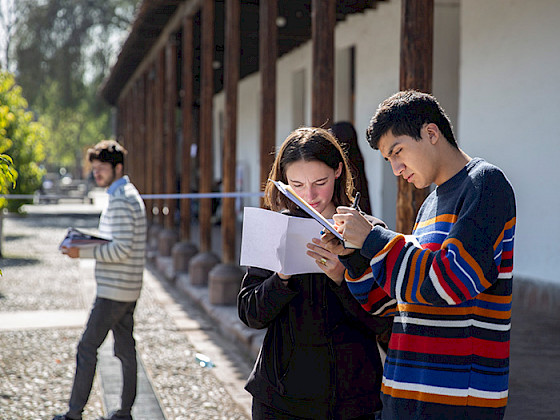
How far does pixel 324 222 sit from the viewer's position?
6.27ft

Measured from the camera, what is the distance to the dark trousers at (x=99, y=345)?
13.2ft

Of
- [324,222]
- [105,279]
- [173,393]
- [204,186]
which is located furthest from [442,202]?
[204,186]

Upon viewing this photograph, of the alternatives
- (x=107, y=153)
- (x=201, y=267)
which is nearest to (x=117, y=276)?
(x=107, y=153)

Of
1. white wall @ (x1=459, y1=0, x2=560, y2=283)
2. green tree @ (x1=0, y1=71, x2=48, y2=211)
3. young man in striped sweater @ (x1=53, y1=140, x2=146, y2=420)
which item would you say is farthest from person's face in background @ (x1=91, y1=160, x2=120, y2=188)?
green tree @ (x1=0, y1=71, x2=48, y2=211)

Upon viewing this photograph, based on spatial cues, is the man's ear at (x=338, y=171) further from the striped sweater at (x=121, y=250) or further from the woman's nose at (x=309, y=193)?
the striped sweater at (x=121, y=250)

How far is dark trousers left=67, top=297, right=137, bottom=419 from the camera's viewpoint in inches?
159

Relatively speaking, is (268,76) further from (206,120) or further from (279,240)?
(279,240)

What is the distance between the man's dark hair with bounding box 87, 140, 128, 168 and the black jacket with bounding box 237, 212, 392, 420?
231cm

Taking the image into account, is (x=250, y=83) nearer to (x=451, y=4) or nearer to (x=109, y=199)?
(x=451, y=4)

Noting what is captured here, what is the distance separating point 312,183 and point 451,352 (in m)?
0.74

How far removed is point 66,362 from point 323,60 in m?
3.04

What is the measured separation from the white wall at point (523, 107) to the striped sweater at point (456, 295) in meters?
5.19

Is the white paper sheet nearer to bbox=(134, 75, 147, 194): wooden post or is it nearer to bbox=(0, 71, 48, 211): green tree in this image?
bbox=(0, 71, 48, 211): green tree

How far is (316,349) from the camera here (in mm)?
2301
